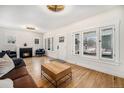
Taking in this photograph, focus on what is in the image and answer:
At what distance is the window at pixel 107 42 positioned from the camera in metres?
2.82

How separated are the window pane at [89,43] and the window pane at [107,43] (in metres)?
0.40

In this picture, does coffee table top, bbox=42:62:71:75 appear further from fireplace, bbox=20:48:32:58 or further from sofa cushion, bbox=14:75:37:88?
fireplace, bbox=20:48:32:58

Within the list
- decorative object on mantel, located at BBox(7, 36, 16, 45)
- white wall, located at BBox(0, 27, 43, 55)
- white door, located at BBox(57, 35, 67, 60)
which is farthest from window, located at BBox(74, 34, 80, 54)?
decorative object on mantel, located at BBox(7, 36, 16, 45)

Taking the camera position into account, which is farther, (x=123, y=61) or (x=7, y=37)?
(x=7, y=37)

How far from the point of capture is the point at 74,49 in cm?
435

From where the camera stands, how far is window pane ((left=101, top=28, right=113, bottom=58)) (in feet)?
9.38

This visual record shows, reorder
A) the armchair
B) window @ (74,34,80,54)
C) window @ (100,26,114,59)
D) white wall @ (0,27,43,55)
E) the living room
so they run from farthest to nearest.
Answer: the armchair < white wall @ (0,27,43,55) < window @ (74,34,80,54) < window @ (100,26,114,59) < the living room

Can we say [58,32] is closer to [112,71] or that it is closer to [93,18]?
[93,18]

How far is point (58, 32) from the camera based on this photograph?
18.6ft

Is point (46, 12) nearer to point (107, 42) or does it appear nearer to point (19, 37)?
point (107, 42)

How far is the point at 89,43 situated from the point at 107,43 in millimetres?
824

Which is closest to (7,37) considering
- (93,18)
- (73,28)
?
(73,28)
